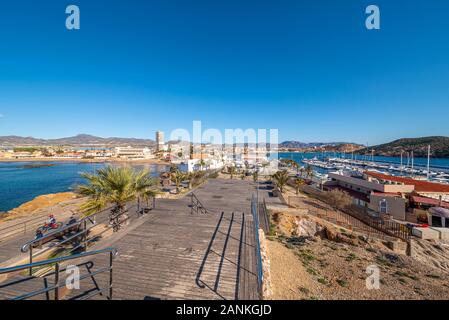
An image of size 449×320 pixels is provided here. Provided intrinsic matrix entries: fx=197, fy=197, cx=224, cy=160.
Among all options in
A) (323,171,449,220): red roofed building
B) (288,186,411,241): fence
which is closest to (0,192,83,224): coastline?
(288,186,411,241): fence

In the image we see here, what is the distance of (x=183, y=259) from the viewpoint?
5.48 meters

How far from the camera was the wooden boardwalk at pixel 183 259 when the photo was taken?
13.9 ft

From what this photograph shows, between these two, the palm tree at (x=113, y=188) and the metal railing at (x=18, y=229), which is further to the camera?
the metal railing at (x=18, y=229)

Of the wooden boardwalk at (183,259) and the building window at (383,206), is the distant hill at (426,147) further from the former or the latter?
the wooden boardwalk at (183,259)

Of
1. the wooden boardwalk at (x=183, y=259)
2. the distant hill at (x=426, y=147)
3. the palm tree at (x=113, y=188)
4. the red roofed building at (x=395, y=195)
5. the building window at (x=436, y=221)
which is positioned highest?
the distant hill at (x=426, y=147)

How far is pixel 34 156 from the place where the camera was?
371ft

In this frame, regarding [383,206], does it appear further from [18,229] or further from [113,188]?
[18,229]

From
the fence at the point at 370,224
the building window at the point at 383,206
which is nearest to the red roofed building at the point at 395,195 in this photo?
the building window at the point at 383,206

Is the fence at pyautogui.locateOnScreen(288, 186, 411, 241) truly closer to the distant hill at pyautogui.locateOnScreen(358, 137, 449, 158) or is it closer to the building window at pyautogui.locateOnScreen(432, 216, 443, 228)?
the building window at pyautogui.locateOnScreen(432, 216, 443, 228)

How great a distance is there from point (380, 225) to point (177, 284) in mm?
17835

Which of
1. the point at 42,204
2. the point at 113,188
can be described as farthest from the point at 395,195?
the point at 42,204

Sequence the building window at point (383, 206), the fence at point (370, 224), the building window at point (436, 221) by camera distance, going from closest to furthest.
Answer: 1. the fence at point (370, 224)
2. the building window at point (436, 221)
3. the building window at point (383, 206)

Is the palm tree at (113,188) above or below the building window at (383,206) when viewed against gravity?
above
